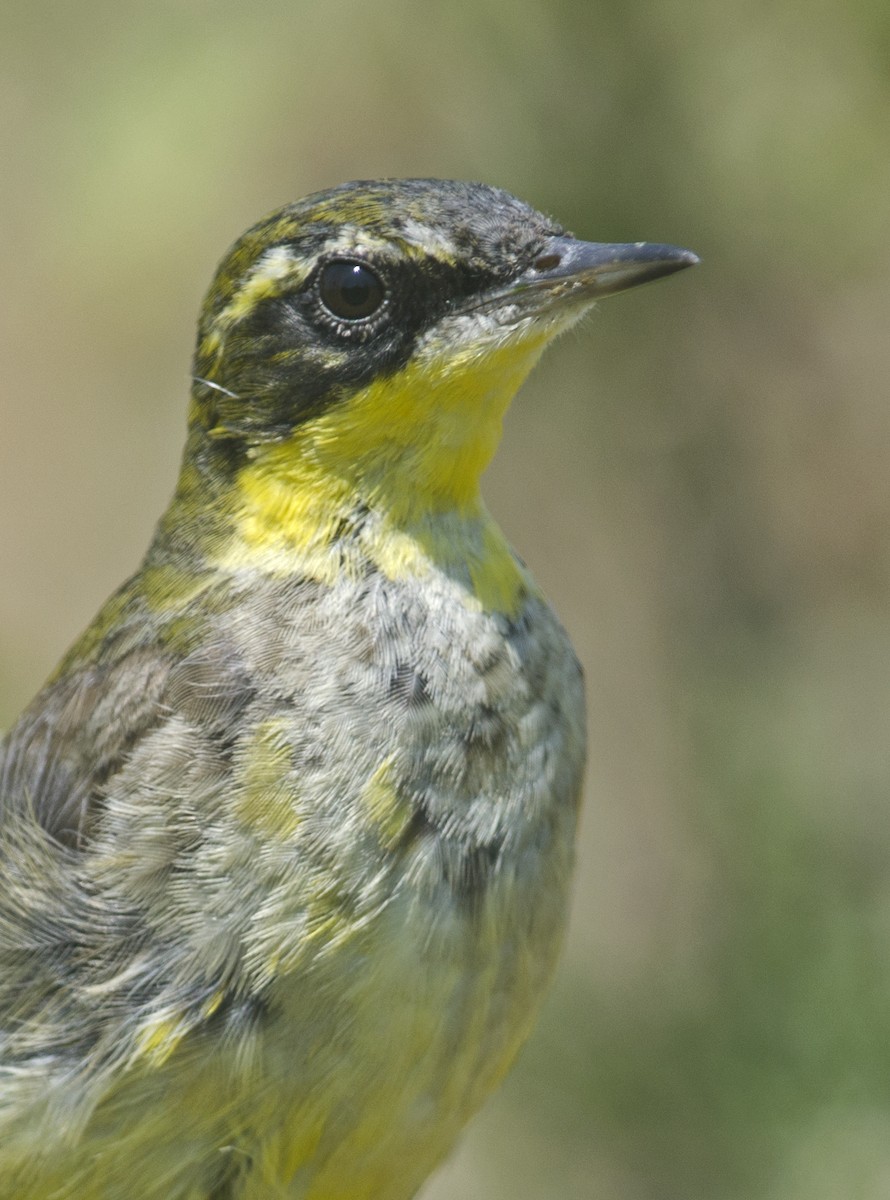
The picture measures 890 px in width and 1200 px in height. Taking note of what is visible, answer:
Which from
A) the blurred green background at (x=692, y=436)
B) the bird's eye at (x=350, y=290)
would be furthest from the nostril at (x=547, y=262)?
the blurred green background at (x=692, y=436)

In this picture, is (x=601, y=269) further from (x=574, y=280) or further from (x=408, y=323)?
(x=408, y=323)

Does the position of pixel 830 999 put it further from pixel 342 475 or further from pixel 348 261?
pixel 348 261

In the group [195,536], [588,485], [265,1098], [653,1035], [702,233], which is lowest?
[265,1098]

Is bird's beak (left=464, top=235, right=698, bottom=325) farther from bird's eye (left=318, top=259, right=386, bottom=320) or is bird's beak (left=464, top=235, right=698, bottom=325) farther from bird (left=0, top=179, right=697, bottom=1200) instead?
bird's eye (left=318, top=259, right=386, bottom=320)

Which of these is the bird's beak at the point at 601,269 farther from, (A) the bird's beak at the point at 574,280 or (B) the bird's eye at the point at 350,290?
(B) the bird's eye at the point at 350,290

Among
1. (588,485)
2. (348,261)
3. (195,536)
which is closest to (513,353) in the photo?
(348,261)

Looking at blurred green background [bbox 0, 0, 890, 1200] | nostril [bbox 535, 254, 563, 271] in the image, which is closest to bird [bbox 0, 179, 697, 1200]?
nostril [bbox 535, 254, 563, 271]
